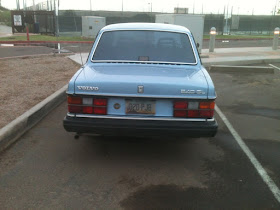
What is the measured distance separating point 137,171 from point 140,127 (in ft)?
1.90

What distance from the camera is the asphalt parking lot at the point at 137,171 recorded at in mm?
3250

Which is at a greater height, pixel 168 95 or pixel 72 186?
pixel 168 95

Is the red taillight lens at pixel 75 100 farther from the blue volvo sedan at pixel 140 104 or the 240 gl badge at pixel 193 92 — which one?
the 240 gl badge at pixel 193 92

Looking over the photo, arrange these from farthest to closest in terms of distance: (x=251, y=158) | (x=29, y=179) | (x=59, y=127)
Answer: (x=59, y=127) → (x=251, y=158) → (x=29, y=179)

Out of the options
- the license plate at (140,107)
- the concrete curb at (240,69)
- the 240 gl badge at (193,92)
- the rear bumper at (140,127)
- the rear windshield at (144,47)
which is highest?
the rear windshield at (144,47)

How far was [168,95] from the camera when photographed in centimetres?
369

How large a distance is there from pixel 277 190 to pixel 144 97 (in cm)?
180

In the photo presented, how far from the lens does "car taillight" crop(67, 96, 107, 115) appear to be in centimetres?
376

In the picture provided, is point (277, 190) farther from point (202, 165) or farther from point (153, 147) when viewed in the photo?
point (153, 147)

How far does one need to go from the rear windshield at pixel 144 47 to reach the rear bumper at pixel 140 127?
1.26 metres

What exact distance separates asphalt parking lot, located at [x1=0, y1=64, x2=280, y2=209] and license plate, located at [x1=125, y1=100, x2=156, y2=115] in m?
0.74

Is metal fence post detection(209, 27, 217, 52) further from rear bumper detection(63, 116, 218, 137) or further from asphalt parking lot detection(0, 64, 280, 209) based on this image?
rear bumper detection(63, 116, 218, 137)

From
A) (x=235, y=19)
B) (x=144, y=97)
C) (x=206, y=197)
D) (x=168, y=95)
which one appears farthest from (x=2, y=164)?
(x=235, y=19)

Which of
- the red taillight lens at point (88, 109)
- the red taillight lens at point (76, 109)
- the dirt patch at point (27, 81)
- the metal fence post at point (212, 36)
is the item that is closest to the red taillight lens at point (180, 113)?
the red taillight lens at point (88, 109)
